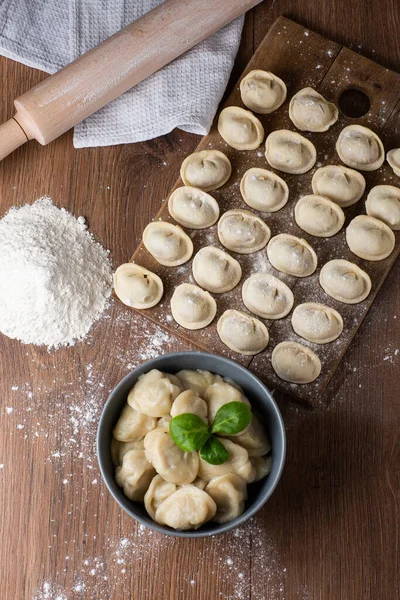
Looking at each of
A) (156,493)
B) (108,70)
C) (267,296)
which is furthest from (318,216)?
(156,493)

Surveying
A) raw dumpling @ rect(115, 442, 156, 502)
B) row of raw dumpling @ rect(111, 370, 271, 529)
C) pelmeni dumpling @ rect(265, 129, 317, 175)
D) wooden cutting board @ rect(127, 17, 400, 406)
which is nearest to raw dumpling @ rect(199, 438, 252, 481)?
row of raw dumpling @ rect(111, 370, 271, 529)

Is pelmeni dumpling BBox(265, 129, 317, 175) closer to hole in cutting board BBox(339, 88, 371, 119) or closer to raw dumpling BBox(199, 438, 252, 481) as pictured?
hole in cutting board BBox(339, 88, 371, 119)

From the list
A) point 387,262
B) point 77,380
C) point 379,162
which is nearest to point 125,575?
point 77,380

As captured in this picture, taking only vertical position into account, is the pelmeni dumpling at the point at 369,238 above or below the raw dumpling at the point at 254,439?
above

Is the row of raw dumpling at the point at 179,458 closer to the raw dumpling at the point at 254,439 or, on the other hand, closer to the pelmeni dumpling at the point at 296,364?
the raw dumpling at the point at 254,439

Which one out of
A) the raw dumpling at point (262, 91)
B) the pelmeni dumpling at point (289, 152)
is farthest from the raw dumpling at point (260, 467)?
the raw dumpling at point (262, 91)

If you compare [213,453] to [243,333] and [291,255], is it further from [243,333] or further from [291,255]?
[291,255]
